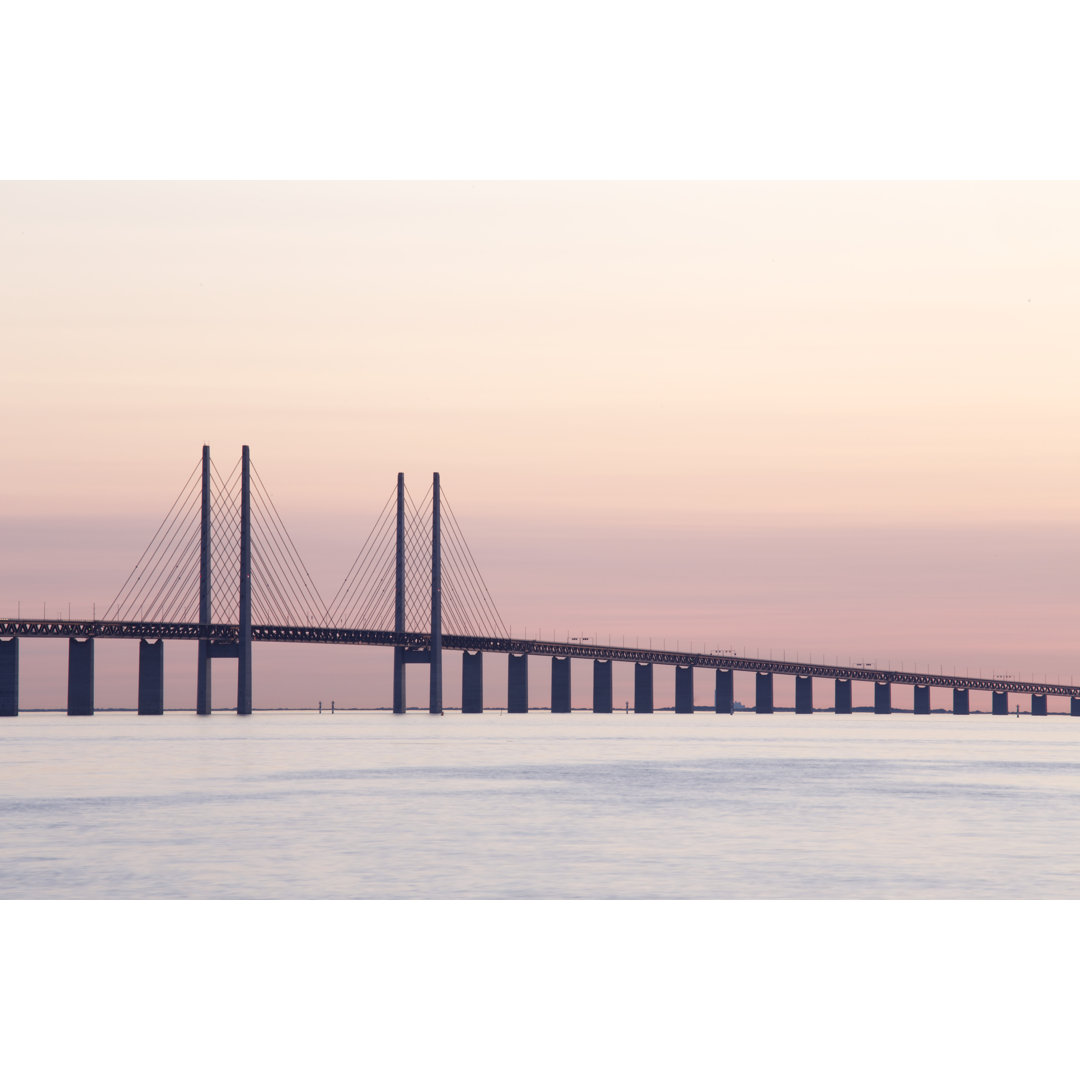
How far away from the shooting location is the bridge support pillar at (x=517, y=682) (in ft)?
515

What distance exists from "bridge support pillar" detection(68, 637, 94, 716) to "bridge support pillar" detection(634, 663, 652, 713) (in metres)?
63.6

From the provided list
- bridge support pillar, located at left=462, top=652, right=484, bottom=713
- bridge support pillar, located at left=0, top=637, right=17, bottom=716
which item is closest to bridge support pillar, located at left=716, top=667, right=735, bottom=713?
bridge support pillar, located at left=462, top=652, right=484, bottom=713

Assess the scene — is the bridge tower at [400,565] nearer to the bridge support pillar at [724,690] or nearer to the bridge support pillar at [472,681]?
the bridge support pillar at [472,681]

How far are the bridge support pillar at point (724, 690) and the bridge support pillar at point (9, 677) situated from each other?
295 ft

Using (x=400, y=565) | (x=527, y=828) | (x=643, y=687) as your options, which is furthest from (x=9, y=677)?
(x=527, y=828)

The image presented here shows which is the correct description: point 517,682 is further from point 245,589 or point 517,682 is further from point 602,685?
point 245,589

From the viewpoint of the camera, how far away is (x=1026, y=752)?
85.4m

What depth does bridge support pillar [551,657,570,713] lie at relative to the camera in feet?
532

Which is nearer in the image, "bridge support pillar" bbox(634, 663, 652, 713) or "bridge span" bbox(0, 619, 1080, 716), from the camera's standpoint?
"bridge span" bbox(0, 619, 1080, 716)

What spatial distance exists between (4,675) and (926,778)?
271 ft

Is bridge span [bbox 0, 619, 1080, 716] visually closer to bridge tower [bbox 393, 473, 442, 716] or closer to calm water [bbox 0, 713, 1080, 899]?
bridge tower [bbox 393, 473, 442, 716]
